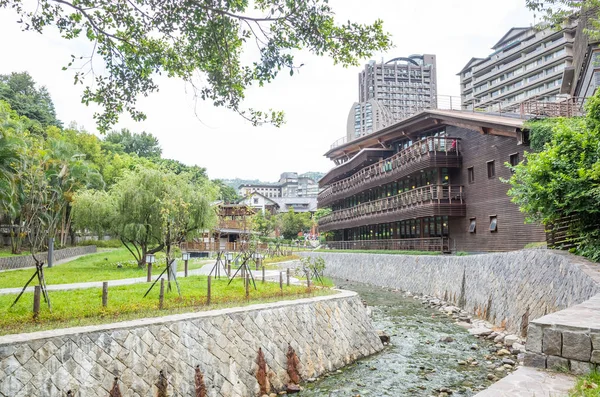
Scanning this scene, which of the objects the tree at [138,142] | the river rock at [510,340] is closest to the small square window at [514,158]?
the river rock at [510,340]

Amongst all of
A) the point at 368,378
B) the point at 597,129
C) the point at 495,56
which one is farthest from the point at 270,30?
the point at 495,56

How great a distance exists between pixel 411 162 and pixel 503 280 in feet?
48.7

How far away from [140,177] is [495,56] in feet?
202

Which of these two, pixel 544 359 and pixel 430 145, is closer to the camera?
pixel 544 359

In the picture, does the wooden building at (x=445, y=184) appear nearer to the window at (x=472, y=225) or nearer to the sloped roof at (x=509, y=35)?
the window at (x=472, y=225)

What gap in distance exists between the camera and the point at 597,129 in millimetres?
10961

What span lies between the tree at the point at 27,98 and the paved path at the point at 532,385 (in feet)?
160

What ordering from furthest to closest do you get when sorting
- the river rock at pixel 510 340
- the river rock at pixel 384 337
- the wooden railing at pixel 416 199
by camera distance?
the wooden railing at pixel 416 199 < the river rock at pixel 384 337 < the river rock at pixel 510 340

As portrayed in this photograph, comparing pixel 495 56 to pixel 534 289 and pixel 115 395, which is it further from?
pixel 115 395

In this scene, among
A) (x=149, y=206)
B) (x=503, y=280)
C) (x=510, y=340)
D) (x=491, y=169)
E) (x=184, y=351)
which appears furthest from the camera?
(x=491, y=169)

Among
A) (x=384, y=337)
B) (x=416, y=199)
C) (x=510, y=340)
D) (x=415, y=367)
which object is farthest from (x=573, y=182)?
(x=416, y=199)

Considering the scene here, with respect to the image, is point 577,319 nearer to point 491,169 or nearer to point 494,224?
point 494,224

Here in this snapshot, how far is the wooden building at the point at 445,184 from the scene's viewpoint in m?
22.3

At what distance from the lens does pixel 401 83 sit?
83.1 m
